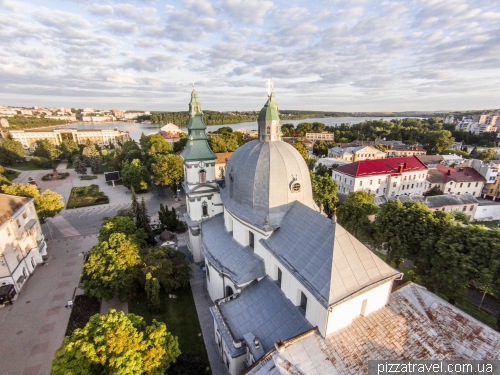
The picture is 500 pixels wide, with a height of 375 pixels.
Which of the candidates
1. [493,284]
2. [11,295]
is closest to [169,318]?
[11,295]

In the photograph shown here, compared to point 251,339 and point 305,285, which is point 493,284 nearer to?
point 305,285

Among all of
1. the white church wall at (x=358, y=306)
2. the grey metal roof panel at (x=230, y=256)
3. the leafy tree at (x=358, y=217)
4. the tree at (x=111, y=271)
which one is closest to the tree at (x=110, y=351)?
the grey metal roof panel at (x=230, y=256)

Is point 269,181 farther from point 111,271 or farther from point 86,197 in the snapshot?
point 86,197

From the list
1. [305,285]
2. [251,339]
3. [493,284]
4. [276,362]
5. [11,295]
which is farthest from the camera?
[11,295]

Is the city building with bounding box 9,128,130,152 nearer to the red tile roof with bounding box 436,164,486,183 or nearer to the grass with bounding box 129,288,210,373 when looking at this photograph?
the grass with bounding box 129,288,210,373

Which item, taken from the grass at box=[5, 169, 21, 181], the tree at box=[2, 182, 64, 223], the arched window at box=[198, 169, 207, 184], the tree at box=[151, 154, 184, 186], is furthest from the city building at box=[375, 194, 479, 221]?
the grass at box=[5, 169, 21, 181]

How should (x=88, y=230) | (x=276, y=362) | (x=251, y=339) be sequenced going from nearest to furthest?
(x=276, y=362) → (x=251, y=339) → (x=88, y=230)

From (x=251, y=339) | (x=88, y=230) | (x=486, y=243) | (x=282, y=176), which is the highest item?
(x=282, y=176)

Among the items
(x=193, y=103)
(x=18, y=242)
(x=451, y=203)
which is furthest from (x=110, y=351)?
(x=451, y=203)
